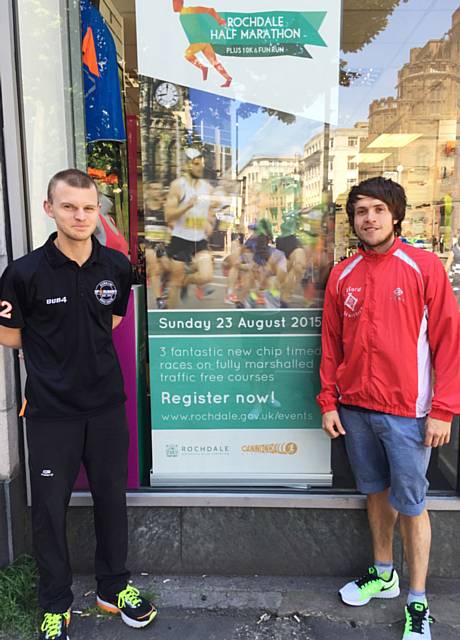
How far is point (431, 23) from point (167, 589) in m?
3.56

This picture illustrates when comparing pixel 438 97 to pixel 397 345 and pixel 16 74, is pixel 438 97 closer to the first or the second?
pixel 397 345

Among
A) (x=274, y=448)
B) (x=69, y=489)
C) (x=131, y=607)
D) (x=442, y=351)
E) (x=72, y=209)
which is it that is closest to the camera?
(x=72, y=209)

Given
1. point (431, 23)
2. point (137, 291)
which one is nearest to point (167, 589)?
point (137, 291)

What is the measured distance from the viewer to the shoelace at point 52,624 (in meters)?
2.28

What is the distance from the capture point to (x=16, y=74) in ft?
8.59

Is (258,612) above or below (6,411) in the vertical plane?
below

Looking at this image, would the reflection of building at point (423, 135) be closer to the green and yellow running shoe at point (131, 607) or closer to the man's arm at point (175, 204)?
the man's arm at point (175, 204)

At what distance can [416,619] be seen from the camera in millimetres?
2342

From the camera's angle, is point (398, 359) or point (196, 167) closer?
point (398, 359)

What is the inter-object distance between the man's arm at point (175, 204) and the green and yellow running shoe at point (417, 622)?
225 cm

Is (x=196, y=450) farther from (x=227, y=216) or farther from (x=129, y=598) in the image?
(x=227, y=216)

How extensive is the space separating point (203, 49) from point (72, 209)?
1.22 metres

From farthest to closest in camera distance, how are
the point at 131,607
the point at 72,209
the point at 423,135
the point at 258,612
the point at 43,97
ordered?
the point at 423,135, the point at 43,97, the point at 258,612, the point at 131,607, the point at 72,209

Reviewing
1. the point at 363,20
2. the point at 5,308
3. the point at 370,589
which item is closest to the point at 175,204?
the point at 5,308
